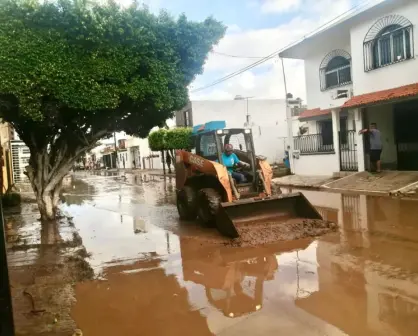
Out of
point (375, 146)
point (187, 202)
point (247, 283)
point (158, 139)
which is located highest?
point (158, 139)

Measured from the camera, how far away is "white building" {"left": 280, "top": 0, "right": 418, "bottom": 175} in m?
14.5

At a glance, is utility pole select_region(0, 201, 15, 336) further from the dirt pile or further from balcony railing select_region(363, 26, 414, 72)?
balcony railing select_region(363, 26, 414, 72)

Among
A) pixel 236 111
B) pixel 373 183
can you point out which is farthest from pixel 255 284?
pixel 236 111

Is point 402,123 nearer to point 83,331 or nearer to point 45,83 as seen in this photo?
point 45,83

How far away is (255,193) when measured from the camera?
876 cm

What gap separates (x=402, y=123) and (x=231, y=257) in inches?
503

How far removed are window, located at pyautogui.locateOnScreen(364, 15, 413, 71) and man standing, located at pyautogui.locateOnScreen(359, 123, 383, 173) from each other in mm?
2747

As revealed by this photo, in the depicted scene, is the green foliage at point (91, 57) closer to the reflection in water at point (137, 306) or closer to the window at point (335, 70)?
the reflection in water at point (137, 306)

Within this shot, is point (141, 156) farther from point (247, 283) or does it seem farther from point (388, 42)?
point (247, 283)

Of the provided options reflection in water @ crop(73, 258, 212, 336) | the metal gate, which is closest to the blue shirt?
reflection in water @ crop(73, 258, 212, 336)

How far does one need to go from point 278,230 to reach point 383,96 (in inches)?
361

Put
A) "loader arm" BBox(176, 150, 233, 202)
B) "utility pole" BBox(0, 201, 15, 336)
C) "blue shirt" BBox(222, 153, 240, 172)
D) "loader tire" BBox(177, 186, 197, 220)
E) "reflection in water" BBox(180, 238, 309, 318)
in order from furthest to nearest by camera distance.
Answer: "loader tire" BBox(177, 186, 197, 220) → "blue shirt" BBox(222, 153, 240, 172) → "loader arm" BBox(176, 150, 233, 202) → "reflection in water" BBox(180, 238, 309, 318) → "utility pole" BBox(0, 201, 15, 336)

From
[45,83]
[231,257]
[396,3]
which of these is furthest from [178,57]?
[396,3]

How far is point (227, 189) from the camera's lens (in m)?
8.15
